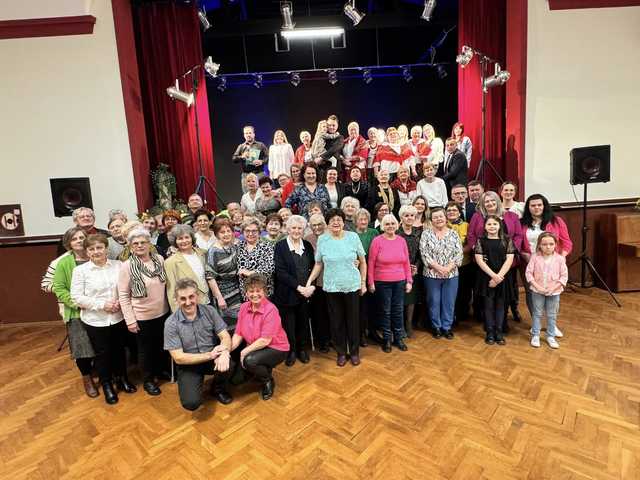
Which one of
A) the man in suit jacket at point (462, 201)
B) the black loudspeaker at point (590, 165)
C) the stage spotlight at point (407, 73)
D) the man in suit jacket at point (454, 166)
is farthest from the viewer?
the stage spotlight at point (407, 73)

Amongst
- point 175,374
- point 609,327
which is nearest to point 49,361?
point 175,374

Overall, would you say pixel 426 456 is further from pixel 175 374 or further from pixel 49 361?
pixel 49 361

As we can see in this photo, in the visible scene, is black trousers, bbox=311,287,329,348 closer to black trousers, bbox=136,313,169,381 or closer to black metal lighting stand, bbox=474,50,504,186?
black trousers, bbox=136,313,169,381

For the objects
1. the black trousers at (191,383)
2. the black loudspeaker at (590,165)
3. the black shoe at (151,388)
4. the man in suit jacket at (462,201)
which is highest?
the black loudspeaker at (590,165)

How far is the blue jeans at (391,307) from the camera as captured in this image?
141 inches

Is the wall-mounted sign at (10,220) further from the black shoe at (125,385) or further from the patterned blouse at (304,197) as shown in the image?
the patterned blouse at (304,197)

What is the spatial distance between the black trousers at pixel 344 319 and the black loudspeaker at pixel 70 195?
3125 millimetres

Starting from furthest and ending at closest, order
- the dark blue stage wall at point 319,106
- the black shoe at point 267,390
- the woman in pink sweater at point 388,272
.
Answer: the dark blue stage wall at point 319,106
the woman in pink sweater at point 388,272
the black shoe at point 267,390

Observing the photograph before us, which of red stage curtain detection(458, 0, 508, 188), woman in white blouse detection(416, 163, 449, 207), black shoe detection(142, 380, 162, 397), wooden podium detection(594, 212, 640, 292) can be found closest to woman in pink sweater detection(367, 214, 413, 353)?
woman in white blouse detection(416, 163, 449, 207)

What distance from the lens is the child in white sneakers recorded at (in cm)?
356

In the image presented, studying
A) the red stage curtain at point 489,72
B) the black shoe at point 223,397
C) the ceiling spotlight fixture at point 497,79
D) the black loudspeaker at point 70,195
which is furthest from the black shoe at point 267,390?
the ceiling spotlight fixture at point 497,79

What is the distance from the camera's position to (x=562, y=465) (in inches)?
85.3

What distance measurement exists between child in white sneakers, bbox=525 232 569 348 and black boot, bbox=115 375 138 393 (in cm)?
361

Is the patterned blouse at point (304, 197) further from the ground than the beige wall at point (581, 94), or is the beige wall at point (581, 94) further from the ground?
the beige wall at point (581, 94)
